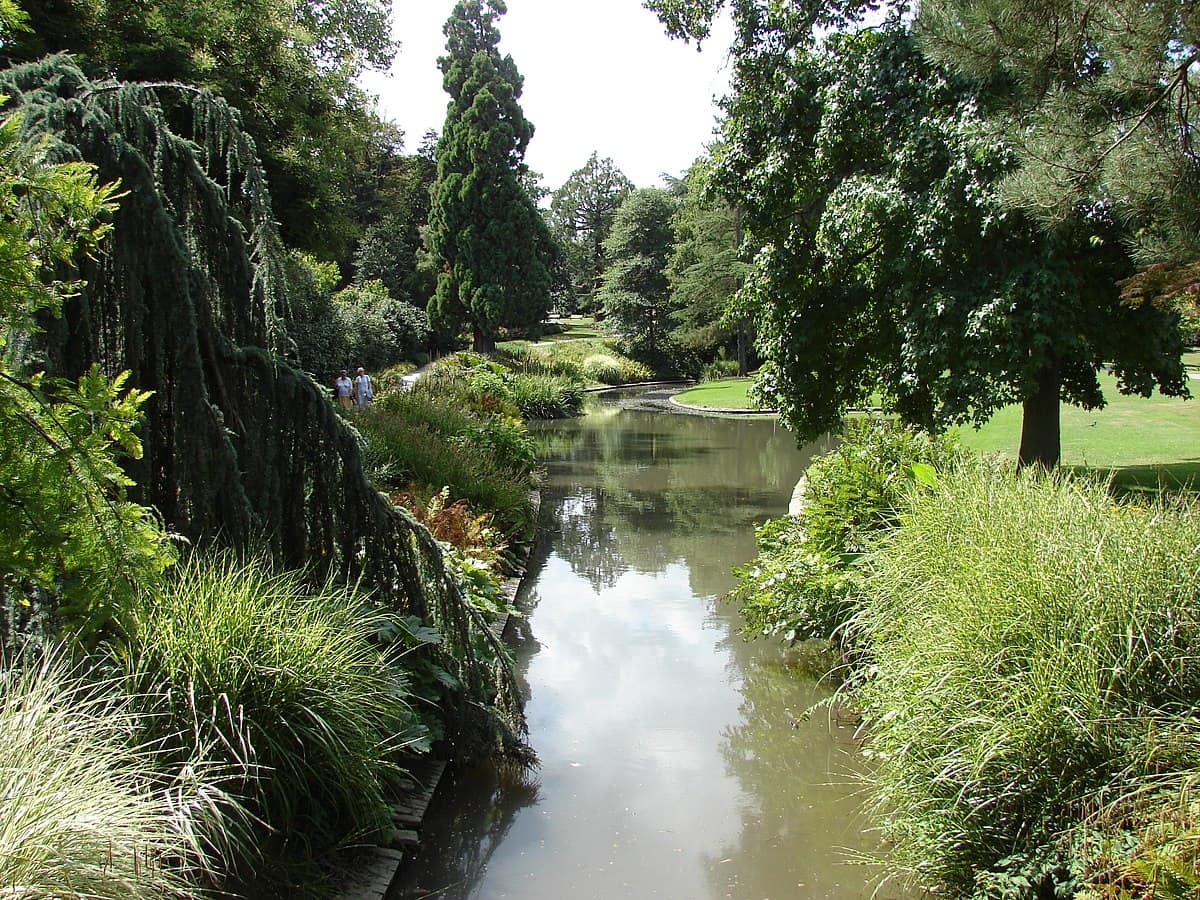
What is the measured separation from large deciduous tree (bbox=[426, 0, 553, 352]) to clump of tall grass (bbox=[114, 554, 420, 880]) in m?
35.4

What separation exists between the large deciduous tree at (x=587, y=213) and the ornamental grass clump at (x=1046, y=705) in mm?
72209

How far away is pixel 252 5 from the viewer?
1304 centimetres

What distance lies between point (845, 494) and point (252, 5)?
11.4 meters

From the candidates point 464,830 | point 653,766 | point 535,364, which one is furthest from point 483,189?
point 464,830

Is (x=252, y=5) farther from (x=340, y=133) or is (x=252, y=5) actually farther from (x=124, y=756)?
(x=124, y=756)

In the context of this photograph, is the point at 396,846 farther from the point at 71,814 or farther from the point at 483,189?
the point at 483,189

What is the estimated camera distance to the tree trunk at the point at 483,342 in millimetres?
40181

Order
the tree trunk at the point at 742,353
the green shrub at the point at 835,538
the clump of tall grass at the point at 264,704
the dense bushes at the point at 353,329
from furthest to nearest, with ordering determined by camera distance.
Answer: the tree trunk at the point at 742,353 → the dense bushes at the point at 353,329 → the green shrub at the point at 835,538 → the clump of tall grass at the point at 264,704

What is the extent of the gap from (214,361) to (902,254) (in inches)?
309

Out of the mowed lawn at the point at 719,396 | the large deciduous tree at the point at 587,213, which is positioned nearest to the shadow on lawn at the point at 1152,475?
the mowed lawn at the point at 719,396

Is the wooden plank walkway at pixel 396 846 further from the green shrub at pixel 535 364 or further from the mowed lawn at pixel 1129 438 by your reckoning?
the green shrub at pixel 535 364

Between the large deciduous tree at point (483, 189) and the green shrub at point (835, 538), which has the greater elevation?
the large deciduous tree at point (483, 189)

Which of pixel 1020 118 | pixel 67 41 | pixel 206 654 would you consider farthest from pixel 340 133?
pixel 206 654

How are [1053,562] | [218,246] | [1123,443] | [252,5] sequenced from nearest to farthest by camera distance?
1. [1053,562]
2. [218,246]
3. [252,5]
4. [1123,443]
